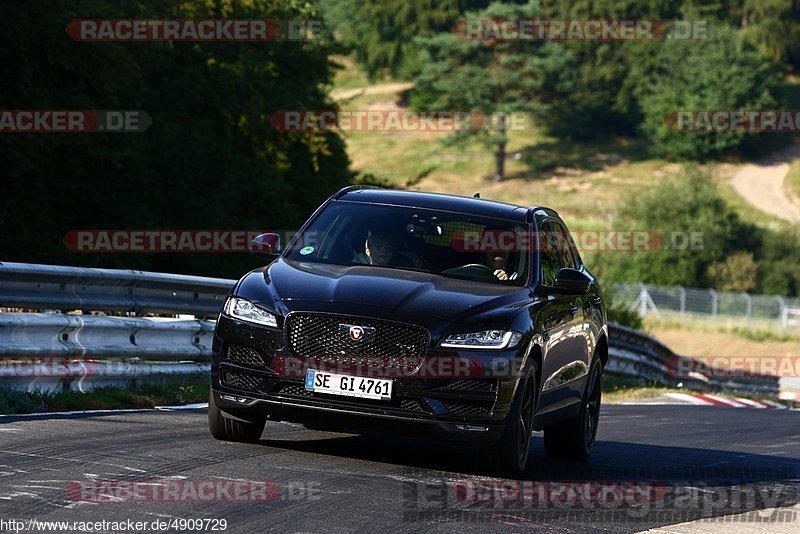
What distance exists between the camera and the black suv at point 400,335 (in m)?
8.75

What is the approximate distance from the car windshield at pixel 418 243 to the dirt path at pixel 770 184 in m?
93.8

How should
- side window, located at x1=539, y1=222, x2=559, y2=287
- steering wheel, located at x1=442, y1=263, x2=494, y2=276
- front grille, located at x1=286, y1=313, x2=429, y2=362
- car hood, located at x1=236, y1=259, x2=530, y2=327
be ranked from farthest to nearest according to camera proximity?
side window, located at x1=539, y1=222, x2=559, y2=287 → steering wheel, located at x1=442, y1=263, x2=494, y2=276 → car hood, located at x1=236, y1=259, x2=530, y2=327 → front grille, located at x1=286, y1=313, x2=429, y2=362

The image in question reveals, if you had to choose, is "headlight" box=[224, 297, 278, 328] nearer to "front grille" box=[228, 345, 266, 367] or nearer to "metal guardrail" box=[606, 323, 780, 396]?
"front grille" box=[228, 345, 266, 367]

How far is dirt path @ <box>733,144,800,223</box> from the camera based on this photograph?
110 m

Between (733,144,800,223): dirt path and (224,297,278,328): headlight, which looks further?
(733,144,800,223): dirt path

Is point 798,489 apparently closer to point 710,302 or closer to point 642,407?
point 642,407

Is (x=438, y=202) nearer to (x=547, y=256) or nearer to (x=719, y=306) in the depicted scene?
(x=547, y=256)

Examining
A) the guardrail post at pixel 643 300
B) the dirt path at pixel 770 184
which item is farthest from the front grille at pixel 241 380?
the dirt path at pixel 770 184

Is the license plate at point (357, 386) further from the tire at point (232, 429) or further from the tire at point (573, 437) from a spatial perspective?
the tire at point (573, 437)

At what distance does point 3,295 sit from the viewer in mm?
11391

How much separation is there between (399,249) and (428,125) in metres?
123

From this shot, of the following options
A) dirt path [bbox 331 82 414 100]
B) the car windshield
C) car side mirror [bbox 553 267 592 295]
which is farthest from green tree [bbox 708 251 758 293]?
car side mirror [bbox 553 267 592 295]

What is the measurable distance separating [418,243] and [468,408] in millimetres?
1670

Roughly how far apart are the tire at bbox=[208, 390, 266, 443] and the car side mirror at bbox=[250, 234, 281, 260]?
3.79 ft
